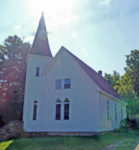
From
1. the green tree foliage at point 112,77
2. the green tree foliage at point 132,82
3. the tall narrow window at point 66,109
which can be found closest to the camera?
the tall narrow window at point 66,109

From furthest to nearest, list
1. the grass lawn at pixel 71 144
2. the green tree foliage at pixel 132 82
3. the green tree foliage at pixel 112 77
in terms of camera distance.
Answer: the green tree foliage at pixel 112 77 → the green tree foliage at pixel 132 82 → the grass lawn at pixel 71 144

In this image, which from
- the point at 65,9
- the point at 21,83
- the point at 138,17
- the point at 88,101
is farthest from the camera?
the point at 21,83

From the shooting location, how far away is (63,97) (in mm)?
16250

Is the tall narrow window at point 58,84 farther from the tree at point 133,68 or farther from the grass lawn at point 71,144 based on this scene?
the tree at point 133,68

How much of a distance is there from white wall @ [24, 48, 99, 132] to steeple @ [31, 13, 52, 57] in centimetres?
234

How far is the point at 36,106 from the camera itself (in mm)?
17281

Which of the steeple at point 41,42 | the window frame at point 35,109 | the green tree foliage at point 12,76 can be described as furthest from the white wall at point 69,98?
the green tree foliage at point 12,76

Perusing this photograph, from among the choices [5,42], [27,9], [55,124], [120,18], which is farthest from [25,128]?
[5,42]

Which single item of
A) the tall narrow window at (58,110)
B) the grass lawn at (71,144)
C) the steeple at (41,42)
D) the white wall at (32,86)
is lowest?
the grass lawn at (71,144)

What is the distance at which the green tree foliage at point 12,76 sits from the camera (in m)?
24.7

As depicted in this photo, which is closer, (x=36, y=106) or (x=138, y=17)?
(x=138, y=17)

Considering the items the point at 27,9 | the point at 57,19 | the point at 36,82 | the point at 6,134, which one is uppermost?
the point at 27,9

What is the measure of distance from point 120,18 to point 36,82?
31.2 feet

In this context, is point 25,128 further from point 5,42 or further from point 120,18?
point 5,42
